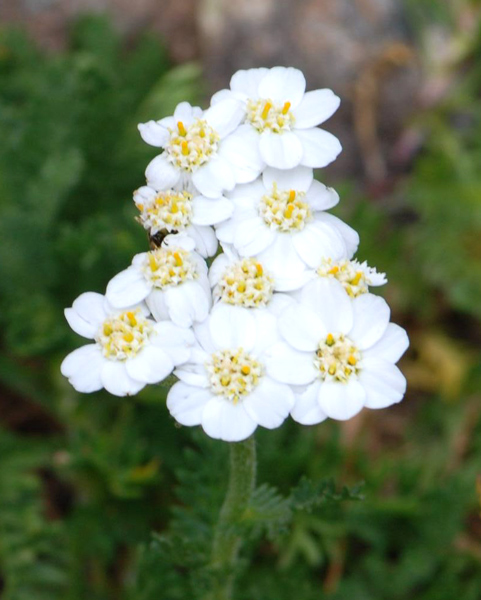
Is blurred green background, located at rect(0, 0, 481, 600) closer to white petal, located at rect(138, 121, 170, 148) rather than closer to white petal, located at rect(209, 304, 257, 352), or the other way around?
white petal, located at rect(209, 304, 257, 352)

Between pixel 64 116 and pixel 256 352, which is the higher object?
pixel 64 116

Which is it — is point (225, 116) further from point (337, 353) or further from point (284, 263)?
point (337, 353)

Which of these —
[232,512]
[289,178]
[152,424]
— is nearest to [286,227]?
[289,178]

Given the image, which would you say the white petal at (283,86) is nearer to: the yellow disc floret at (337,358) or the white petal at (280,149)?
the white petal at (280,149)

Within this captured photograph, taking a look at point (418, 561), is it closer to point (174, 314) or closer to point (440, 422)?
point (440, 422)

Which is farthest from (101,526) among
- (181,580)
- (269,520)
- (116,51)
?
(116,51)

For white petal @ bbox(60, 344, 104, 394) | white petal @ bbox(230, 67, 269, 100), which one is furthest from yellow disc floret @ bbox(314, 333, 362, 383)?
white petal @ bbox(230, 67, 269, 100)

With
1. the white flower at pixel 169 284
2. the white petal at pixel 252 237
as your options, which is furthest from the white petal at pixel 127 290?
the white petal at pixel 252 237
